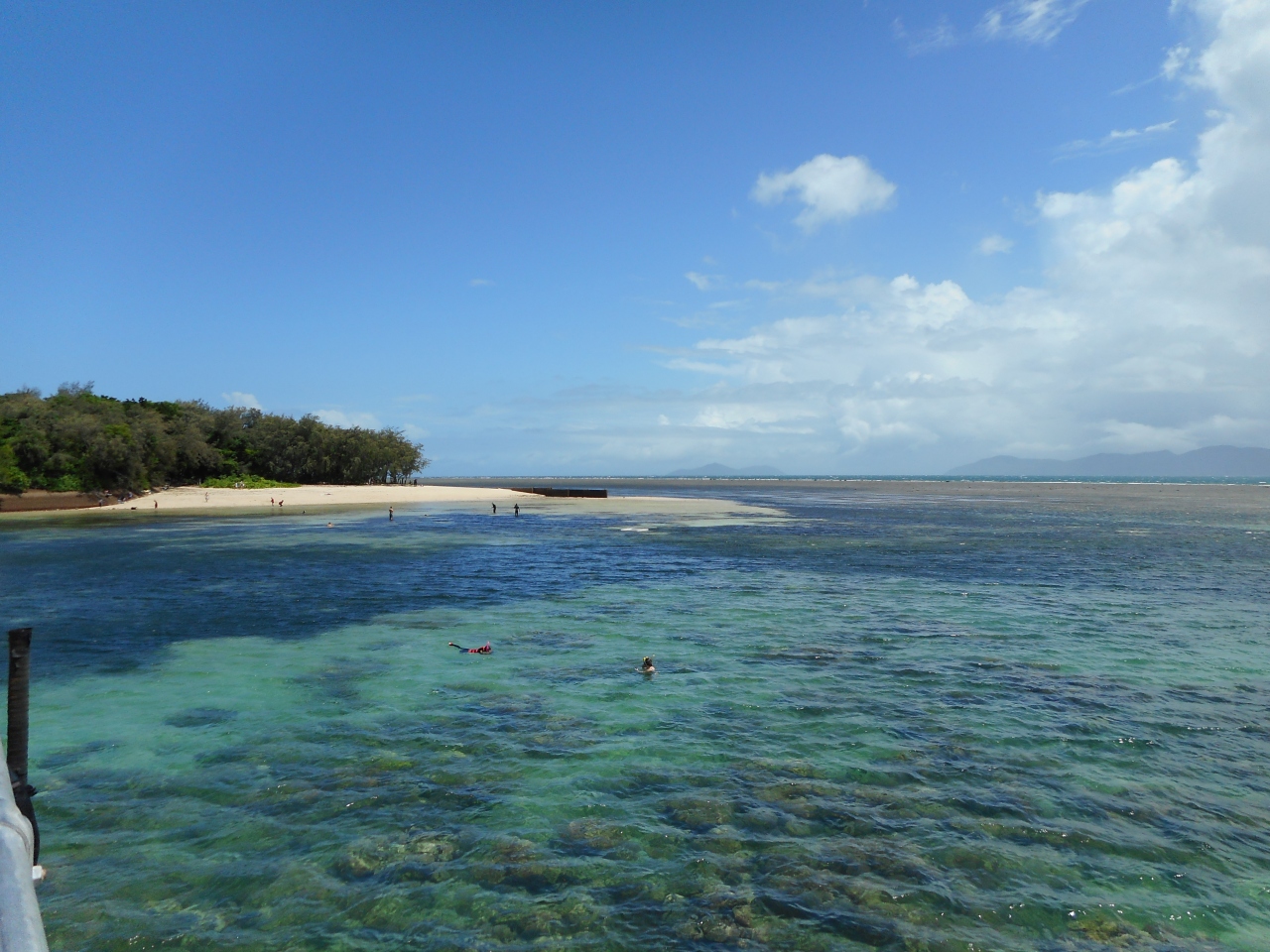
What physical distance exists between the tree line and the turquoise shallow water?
2376 inches

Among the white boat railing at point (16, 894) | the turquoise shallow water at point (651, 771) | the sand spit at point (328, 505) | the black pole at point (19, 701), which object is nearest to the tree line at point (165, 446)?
the sand spit at point (328, 505)

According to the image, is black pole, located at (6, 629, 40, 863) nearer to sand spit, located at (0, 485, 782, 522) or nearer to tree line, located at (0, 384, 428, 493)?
sand spit, located at (0, 485, 782, 522)

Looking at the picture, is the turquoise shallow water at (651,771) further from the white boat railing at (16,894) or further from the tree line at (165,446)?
the tree line at (165,446)

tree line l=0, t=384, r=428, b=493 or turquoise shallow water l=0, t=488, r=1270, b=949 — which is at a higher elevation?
tree line l=0, t=384, r=428, b=493

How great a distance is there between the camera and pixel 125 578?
1296 inches

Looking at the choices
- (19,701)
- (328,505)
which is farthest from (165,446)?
(19,701)

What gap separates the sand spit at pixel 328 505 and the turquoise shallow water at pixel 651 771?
52.9 m

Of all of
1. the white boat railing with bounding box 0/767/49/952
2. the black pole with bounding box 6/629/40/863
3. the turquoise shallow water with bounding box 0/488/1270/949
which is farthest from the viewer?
the turquoise shallow water with bounding box 0/488/1270/949

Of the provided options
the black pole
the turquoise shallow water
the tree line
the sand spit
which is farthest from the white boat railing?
the tree line

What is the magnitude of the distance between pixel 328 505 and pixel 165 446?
66.2 ft


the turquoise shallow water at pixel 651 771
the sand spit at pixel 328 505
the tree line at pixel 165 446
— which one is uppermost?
the tree line at pixel 165 446

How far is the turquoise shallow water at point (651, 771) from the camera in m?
8.46

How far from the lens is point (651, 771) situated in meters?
12.3

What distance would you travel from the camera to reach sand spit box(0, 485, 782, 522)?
7525 cm
